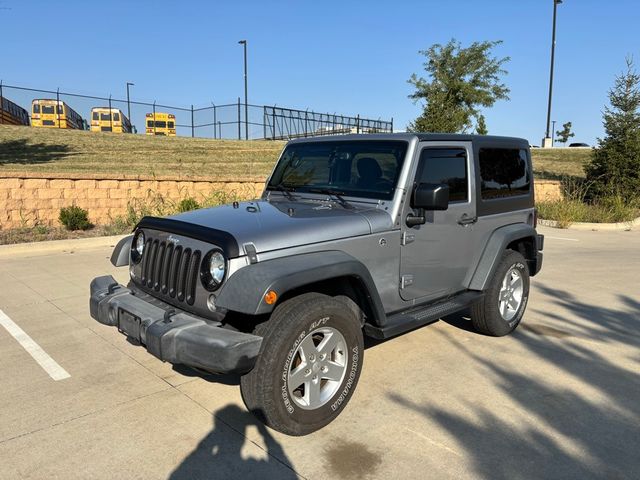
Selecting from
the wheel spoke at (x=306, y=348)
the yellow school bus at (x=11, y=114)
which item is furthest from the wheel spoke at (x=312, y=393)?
the yellow school bus at (x=11, y=114)

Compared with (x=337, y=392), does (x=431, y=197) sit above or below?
above

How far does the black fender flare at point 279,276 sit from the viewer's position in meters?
2.73

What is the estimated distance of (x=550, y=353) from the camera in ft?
14.6

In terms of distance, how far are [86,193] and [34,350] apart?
7.14 m

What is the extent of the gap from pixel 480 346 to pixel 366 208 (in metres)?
1.85

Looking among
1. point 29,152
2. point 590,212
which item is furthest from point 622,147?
point 29,152

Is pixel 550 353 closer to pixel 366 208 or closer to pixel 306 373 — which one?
pixel 366 208

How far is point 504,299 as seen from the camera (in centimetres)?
485

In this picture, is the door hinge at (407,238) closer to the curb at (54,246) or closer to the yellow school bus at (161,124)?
the curb at (54,246)

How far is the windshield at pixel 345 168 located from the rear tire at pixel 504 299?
1.52 meters

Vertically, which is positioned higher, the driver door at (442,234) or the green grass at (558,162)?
the green grass at (558,162)

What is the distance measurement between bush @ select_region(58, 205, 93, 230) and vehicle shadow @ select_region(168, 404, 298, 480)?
8101 mm

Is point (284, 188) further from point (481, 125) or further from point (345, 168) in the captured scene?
point (481, 125)

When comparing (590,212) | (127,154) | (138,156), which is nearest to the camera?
(590,212)
